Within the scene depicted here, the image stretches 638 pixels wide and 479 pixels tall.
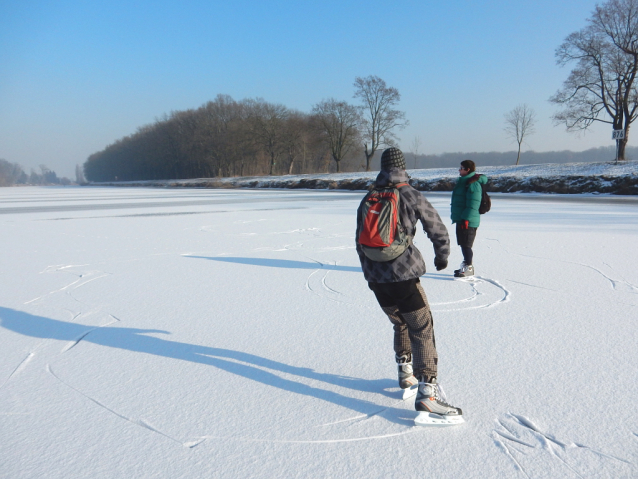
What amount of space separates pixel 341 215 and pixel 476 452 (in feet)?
39.3

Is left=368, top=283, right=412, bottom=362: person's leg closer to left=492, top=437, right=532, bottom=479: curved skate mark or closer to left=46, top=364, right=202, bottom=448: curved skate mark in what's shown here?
left=492, top=437, right=532, bottom=479: curved skate mark

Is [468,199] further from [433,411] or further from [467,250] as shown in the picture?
[433,411]

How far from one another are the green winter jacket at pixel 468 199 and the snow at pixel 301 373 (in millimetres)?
834

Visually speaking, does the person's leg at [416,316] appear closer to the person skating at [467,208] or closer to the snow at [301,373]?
the snow at [301,373]

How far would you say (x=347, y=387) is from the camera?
2943mm

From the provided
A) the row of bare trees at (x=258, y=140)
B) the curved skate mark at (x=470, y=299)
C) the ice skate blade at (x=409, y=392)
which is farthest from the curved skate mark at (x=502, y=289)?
the row of bare trees at (x=258, y=140)

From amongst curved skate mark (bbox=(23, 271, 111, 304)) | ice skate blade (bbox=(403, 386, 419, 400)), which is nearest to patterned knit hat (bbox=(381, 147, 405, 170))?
ice skate blade (bbox=(403, 386, 419, 400))

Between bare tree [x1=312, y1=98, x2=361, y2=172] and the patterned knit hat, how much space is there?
53.7 m

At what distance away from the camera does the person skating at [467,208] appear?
5.71 metres

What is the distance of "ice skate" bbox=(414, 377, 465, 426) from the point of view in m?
2.46

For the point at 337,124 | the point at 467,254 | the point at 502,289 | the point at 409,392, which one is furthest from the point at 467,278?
the point at 337,124

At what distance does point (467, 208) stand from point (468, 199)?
12 centimetres

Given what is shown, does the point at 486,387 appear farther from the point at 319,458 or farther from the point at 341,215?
the point at 341,215

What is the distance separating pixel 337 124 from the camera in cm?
5566
